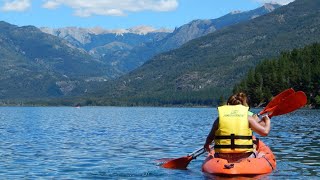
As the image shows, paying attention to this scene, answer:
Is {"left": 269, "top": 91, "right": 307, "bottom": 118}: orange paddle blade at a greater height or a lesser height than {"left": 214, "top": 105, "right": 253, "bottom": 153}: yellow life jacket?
greater

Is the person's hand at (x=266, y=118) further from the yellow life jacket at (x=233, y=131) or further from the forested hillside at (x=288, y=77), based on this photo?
the forested hillside at (x=288, y=77)

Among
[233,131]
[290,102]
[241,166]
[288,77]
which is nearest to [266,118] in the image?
[233,131]

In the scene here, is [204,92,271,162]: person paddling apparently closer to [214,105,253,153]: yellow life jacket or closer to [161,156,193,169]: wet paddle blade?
[214,105,253,153]: yellow life jacket

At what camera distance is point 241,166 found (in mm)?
27047

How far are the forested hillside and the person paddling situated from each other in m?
115

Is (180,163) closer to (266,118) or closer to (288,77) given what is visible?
(266,118)

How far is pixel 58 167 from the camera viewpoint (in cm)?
3366

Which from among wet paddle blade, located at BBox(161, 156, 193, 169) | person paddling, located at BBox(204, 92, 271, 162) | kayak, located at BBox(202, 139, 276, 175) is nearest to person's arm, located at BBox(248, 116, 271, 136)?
person paddling, located at BBox(204, 92, 271, 162)

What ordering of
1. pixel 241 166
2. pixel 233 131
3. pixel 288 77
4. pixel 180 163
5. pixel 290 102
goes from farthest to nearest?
pixel 288 77 < pixel 180 163 < pixel 290 102 < pixel 233 131 < pixel 241 166

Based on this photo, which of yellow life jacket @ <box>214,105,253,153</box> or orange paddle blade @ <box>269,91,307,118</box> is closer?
yellow life jacket @ <box>214,105,253,153</box>

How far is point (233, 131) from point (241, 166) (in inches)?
63.0

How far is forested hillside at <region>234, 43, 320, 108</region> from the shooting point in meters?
147

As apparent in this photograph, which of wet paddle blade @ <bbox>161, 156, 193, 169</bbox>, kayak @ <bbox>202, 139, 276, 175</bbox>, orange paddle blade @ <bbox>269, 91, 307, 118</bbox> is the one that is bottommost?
wet paddle blade @ <bbox>161, 156, 193, 169</bbox>

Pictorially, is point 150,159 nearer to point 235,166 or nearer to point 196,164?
point 196,164
